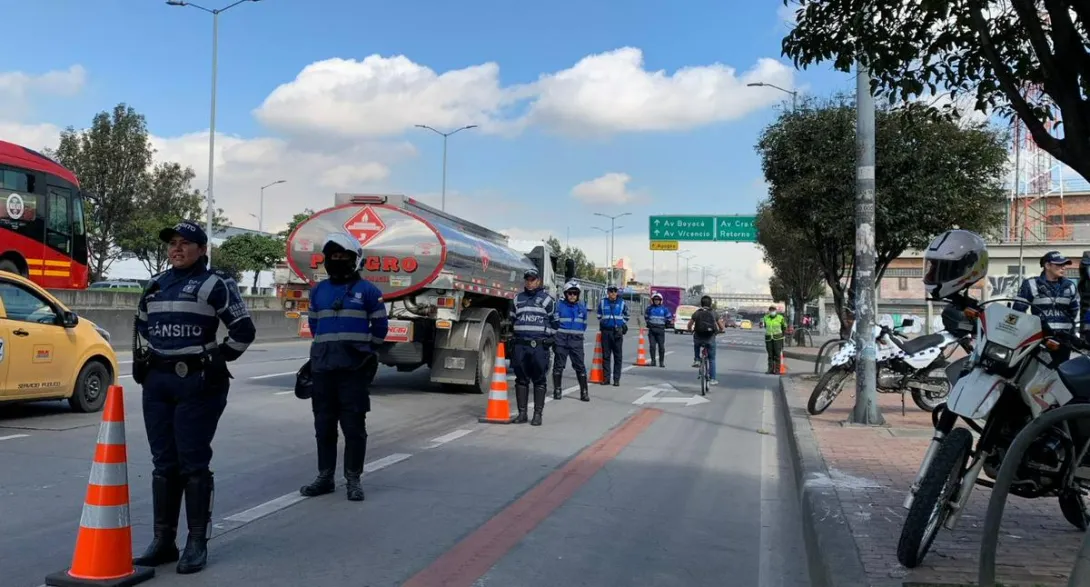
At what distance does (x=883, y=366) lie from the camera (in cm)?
1199

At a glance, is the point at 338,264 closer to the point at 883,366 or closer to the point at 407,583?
the point at 407,583

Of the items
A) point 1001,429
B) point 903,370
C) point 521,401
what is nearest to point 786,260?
point 903,370

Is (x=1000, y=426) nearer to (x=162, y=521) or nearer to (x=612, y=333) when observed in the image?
(x=162, y=521)

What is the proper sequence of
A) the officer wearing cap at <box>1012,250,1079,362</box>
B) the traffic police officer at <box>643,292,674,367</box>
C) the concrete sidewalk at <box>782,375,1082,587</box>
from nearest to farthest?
the concrete sidewalk at <box>782,375,1082,587</box>
the officer wearing cap at <box>1012,250,1079,362</box>
the traffic police officer at <box>643,292,674,367</box>

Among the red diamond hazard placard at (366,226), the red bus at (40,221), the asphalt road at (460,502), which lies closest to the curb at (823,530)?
the asphalt road at (460,502)

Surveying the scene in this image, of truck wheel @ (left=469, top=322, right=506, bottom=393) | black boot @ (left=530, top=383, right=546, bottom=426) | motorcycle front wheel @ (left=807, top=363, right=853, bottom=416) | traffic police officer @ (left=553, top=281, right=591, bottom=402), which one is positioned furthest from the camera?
truck wheel @ (left=469, top=322, right=506, bottom=393)

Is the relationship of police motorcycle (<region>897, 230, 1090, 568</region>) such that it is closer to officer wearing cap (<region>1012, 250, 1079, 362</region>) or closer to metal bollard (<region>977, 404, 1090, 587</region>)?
metal bollard (<region>977, 404, 1090, 587</region>)

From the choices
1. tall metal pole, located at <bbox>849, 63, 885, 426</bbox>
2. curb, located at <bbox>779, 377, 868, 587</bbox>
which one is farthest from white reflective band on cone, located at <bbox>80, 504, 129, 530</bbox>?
tall metal pole, located at <bbox>849, 63, 885, 426</bbox>

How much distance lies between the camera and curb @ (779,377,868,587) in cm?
457

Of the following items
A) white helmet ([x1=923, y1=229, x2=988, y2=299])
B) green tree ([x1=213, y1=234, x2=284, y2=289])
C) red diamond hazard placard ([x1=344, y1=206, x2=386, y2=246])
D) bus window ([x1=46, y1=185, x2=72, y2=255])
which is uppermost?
green tree ([x1=213, y1=234, x2=284, y2=289])

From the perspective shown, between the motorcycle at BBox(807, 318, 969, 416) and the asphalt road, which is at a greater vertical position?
the motorcycle at BBox(807, 318, 969, 416)

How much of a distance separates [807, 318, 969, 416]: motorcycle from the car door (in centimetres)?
899

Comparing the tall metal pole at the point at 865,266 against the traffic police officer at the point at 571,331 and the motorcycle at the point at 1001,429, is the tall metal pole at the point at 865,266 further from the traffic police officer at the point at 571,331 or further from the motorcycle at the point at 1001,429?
the motorcycle at the point at 1001,429

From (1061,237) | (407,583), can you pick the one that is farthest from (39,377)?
(1061,237)
